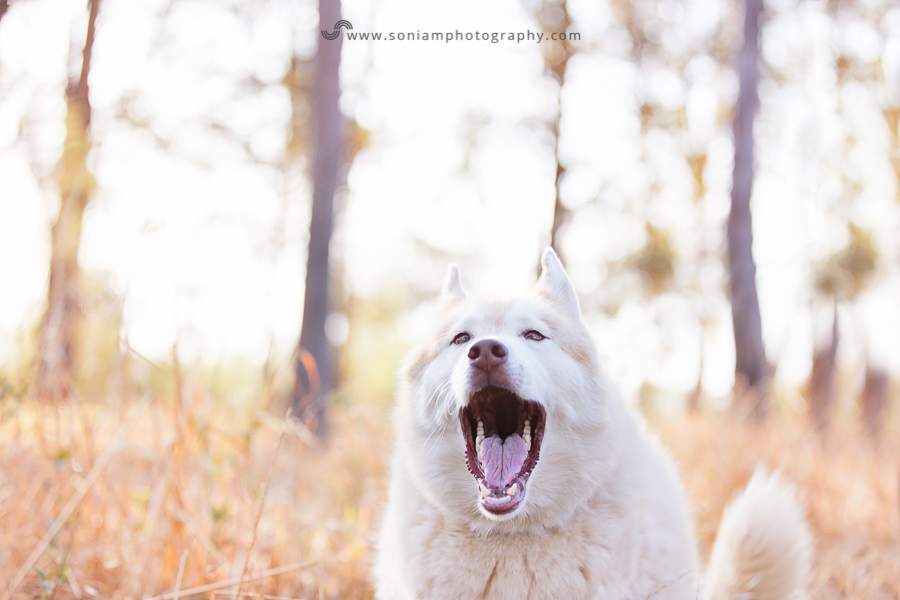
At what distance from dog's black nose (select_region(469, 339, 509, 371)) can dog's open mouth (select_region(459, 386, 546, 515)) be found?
165 mm

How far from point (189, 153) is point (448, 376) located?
28.9 feet

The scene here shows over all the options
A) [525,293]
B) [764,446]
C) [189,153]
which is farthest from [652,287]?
[525,293]

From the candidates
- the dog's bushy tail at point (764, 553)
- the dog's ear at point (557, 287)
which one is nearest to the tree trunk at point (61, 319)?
the dog's ear at point (557, 287)

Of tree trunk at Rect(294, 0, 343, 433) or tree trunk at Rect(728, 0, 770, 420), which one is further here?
tree trunk at Rect(728, 0, 770, 420)

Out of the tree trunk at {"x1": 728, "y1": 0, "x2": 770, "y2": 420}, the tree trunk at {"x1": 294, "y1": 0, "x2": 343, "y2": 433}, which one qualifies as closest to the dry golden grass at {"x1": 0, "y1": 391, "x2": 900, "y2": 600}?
the tree trunk at {"x1": 294, "y1": 0, "x2": 343, "y2": 433}

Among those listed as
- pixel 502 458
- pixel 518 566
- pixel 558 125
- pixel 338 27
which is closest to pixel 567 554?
pixel 518 566

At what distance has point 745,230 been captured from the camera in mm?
8078

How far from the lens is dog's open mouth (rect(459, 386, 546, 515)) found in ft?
5.91

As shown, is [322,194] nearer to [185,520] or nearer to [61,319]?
[61,319]

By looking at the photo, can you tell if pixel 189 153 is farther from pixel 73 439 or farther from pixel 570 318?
pixel 570 318

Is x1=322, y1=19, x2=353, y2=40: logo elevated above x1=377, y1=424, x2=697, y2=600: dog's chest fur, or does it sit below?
above

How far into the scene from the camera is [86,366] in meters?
2.66

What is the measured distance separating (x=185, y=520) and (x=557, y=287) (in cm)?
181

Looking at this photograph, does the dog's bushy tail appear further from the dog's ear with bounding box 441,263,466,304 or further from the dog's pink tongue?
the dog's ear with bounding box 441,263,466,304
